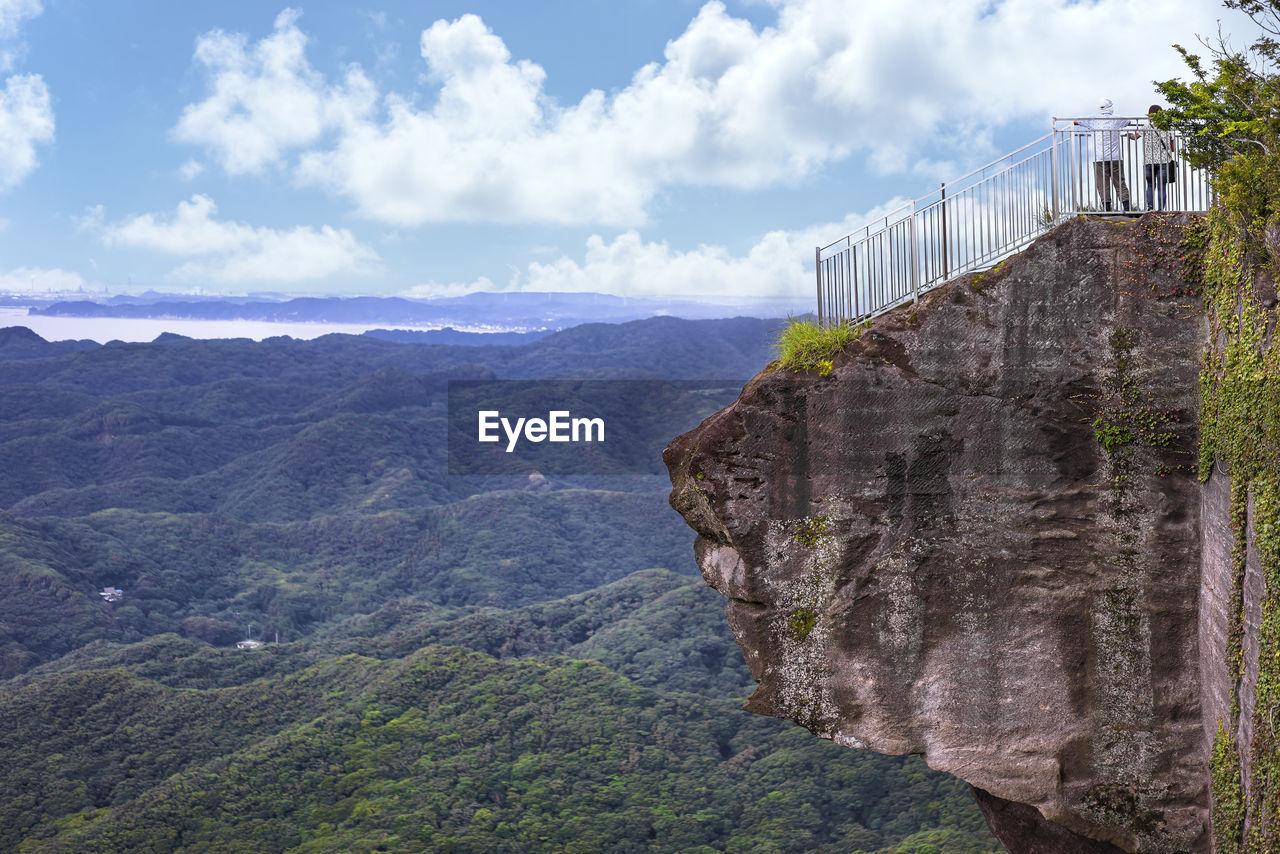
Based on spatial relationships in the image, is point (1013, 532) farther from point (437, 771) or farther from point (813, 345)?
point (437, 771)

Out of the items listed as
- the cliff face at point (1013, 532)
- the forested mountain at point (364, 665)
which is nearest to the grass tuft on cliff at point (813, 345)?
the cliff face at point (1013, 532)

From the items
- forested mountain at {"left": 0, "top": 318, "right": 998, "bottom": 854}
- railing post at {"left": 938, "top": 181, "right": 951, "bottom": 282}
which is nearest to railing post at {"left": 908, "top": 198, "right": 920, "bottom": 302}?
railing post at {"left": 938, "top": 181, "right": 951, "bottom": 282}

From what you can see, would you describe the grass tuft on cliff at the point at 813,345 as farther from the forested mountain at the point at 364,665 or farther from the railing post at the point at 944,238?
the forested mountain at the point at 364,665

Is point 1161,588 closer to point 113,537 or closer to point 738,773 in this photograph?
point 738,773

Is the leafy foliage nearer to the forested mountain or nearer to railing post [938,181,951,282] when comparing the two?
the forested mountain

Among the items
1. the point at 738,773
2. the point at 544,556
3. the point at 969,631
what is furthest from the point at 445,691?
the point at 969,631

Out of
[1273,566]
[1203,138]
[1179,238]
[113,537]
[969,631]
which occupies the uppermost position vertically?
[1203,138]
